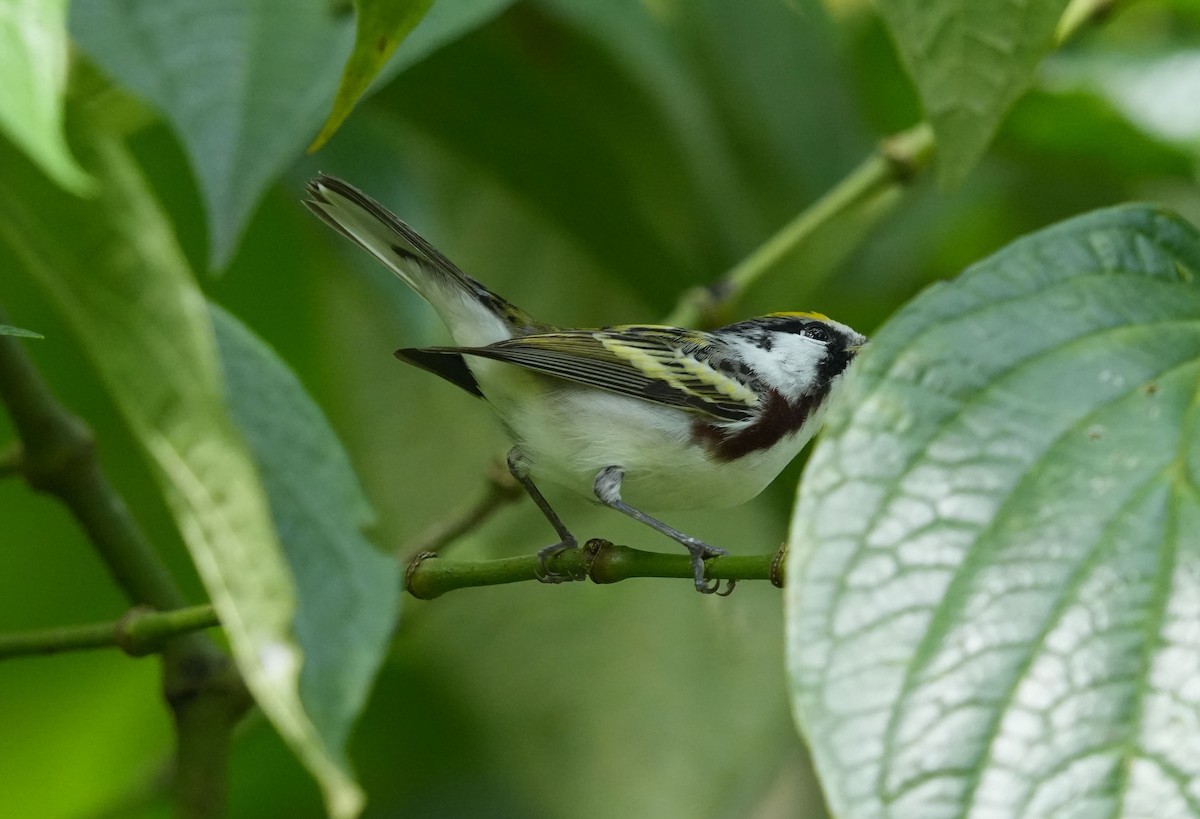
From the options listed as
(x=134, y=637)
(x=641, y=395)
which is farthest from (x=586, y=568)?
(x=641, y=395)

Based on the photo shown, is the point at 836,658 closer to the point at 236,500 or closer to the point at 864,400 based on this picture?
the point at 864,400

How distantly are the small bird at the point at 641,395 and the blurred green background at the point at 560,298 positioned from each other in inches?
4.2

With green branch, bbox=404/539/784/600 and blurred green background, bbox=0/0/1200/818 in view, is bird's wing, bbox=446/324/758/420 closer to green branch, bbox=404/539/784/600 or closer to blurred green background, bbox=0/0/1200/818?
blurred green background, bbox=0/0/1200/818

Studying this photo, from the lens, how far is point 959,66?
3.35ft

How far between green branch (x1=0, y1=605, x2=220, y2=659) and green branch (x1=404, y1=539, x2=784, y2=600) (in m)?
0.22

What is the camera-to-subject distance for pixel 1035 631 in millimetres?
868

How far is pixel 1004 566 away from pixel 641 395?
1134 millimetres

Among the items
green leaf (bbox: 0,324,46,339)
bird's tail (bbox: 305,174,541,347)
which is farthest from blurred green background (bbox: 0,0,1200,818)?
green leaf (bbox: 0,324,46,339)

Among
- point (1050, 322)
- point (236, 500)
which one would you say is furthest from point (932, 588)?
point (236, 500)

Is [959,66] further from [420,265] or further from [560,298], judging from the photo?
[560,298]

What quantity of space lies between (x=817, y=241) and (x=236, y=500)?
1393 millimetres

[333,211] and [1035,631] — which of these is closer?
[1035,631]

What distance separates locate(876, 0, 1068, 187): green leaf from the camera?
3.33 ft

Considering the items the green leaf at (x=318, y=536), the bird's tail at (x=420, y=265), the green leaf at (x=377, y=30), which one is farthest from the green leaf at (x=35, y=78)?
the bird's tail at (x=420, y=265)
